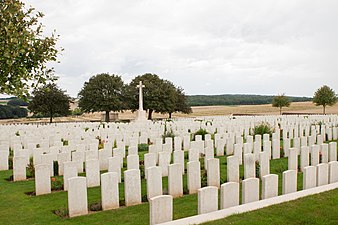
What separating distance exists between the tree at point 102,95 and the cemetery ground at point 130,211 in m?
39.9

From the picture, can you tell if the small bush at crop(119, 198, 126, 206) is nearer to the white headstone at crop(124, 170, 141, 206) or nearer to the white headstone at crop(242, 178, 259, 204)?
the white headstone at crop(124, 170, 141, 206)

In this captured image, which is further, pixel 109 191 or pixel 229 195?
pixel 109 191

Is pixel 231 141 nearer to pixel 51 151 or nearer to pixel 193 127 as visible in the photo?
pixel 51 151

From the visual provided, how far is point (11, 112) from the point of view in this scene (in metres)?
54.4

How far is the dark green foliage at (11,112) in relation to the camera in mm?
52878

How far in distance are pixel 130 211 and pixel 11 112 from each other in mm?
53788

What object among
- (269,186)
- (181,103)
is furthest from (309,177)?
(181,103)

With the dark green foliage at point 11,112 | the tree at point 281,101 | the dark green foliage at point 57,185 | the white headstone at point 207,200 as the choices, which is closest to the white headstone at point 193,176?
the white headstone at point 207,200

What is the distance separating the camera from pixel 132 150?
10.0 meters

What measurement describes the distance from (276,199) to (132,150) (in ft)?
16.6

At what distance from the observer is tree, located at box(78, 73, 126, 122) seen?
47.4 meters

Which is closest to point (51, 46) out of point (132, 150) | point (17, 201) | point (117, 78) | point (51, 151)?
point (51, 151)

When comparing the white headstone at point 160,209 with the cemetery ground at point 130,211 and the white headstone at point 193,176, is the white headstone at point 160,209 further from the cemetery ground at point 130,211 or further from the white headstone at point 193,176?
the white headstone at point 193,176

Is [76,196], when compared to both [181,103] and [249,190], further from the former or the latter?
[181,103]
